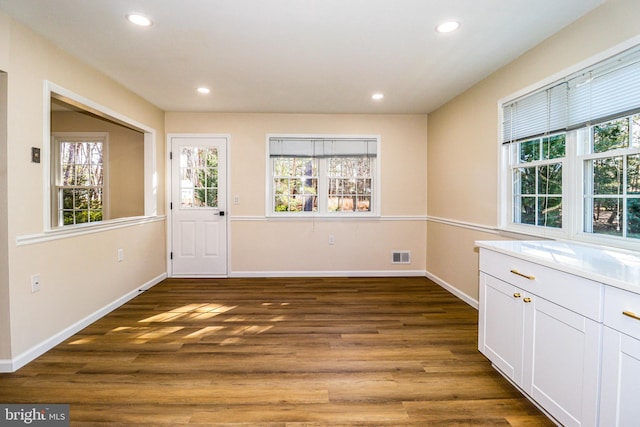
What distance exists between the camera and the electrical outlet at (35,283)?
242 cm

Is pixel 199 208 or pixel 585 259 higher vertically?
pixel 199 208

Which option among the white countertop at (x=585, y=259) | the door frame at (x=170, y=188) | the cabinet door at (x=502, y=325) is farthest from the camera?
the door frame at (x=170, y=188)

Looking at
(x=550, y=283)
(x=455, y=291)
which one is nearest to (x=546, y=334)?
(x=550, y=283)

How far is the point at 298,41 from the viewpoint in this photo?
8.46 ft

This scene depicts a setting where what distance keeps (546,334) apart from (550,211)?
1373mm

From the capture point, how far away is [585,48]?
2.20 meters

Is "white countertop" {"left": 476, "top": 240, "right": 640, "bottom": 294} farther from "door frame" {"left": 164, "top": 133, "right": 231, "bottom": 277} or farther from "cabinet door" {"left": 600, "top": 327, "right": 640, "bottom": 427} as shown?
"door frame" {"left": 164, "top": 133, "right": 231, "bottom": 277}

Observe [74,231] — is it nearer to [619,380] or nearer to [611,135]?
[619,380]

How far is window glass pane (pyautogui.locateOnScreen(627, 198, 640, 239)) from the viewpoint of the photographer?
1.97 m

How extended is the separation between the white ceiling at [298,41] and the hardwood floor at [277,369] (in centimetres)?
250

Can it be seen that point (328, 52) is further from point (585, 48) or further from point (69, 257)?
point (69, 257)

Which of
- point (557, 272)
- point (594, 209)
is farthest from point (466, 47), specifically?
point (557, 272)

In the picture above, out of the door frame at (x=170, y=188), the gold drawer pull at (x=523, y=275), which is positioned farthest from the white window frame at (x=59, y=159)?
the gold drawer pull at (x=523, y=275)

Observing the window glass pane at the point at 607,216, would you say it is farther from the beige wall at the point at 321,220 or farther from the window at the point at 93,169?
the window at the point at 93,169
